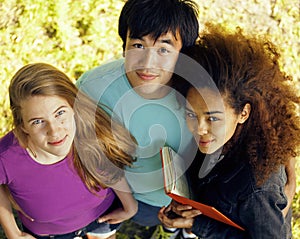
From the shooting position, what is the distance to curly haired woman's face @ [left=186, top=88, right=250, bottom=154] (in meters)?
1.41

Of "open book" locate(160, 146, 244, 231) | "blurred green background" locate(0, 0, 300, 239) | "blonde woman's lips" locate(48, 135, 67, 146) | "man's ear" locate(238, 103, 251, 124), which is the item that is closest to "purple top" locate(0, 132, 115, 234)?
"blonde woman's lips" locate(48, 135, 67, 146)

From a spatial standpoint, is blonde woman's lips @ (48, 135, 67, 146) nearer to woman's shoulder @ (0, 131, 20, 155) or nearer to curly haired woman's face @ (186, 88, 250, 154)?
woman's shoulder @ (0, 131, 20, 155)

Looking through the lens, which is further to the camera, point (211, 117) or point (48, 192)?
point (48, 192)

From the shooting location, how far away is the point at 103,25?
108 inches

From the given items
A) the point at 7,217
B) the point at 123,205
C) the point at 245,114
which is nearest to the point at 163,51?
the point at 245,114

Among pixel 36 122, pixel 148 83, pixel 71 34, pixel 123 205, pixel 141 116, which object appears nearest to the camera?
pixel 36 122

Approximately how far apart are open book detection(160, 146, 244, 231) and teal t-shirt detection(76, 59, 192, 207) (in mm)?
77

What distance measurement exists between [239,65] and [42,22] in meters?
1.63

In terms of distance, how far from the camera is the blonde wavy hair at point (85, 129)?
58.6 inches

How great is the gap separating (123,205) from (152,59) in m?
0.63

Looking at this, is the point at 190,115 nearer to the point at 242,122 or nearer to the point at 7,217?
the point at 242,122

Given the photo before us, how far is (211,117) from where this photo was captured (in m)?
1.44

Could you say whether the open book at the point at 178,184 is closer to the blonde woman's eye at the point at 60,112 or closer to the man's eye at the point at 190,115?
the man's eye at the point at 190,115

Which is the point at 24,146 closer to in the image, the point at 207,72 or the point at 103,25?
the point at 207,72
